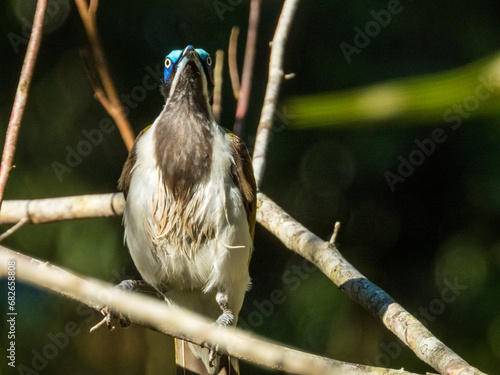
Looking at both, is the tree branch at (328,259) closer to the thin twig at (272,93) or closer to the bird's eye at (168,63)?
the thin twig at (272,93)

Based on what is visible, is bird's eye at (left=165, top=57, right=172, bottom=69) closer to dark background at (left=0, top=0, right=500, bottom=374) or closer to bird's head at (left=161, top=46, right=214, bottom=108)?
bird's head at (left=161, top=46, right=214, bottom=108)

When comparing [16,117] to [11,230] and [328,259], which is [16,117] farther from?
[328,259]

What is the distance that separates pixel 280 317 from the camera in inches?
192

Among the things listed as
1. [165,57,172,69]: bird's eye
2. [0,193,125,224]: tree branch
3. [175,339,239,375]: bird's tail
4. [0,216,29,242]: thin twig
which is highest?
[165,57,172,69]: bird's eye

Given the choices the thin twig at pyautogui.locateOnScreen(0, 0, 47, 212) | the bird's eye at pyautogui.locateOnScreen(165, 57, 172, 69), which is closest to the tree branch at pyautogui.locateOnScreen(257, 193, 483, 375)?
the bird's eye at pyautogui.locateOnScreen(165, 57, 172, 69)

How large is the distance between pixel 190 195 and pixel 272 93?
1091 mm

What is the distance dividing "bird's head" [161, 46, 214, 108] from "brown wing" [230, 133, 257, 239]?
10.7 inches

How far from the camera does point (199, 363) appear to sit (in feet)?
10.7

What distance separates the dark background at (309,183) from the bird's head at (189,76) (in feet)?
5.98

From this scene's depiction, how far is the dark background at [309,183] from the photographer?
15.6 ft

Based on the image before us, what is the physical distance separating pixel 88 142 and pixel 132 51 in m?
0.78

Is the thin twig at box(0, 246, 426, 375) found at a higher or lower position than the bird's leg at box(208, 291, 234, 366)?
higher

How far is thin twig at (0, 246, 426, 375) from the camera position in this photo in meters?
2.04

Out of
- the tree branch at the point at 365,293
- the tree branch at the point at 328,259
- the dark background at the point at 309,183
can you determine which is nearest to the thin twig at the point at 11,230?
the tree branch at the point at 328,259
